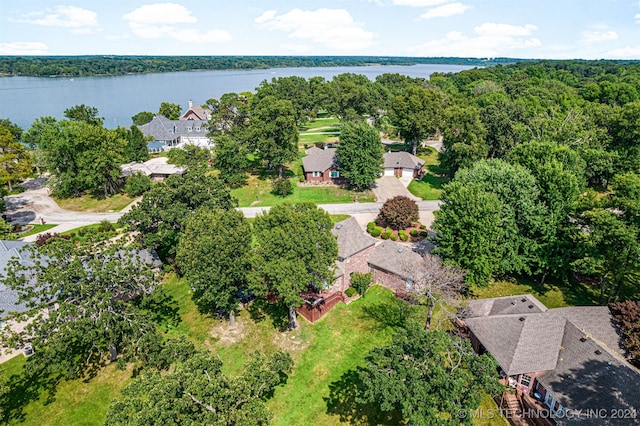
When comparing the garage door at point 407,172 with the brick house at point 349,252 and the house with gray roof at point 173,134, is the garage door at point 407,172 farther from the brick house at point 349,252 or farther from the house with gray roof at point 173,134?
the house with gray roof at point 173,134

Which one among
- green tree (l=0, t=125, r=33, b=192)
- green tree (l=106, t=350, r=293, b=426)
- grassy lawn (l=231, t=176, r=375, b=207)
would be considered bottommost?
grassy lawn (l=231, t=176, r=375, b=207)

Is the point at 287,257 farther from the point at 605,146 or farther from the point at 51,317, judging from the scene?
the point at 605,146

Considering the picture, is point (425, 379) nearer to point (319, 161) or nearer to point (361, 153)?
point (361, 153)

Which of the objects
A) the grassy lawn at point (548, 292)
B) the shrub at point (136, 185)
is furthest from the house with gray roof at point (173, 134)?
the grassy lawn at point (548, 292)

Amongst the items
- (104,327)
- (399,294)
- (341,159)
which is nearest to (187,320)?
(104,327)

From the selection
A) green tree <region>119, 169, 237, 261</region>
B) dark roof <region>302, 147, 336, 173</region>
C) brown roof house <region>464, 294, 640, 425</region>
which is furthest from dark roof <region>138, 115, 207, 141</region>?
brown roof house <region>464, 294, 640, 425</region>

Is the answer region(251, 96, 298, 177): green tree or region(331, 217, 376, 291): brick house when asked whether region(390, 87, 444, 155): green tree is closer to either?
region(251, 96, 298, 177): green tree

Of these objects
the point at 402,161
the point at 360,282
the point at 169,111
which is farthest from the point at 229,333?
the point at 169,111
